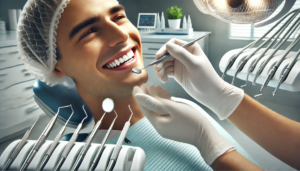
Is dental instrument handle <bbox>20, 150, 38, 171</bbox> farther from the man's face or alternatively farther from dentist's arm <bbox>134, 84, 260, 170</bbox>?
the man's face

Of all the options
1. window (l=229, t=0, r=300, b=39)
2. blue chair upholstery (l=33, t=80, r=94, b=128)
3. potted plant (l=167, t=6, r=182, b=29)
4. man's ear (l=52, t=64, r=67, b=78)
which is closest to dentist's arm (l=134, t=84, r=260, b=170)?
man's ear (l=52, t=64, r=67, b=78)

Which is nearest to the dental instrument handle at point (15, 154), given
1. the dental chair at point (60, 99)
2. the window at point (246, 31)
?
the dental chair at point (60, 99)

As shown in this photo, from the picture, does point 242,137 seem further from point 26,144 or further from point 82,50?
point 26,144

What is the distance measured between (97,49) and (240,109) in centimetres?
69

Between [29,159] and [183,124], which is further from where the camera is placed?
[183,124]

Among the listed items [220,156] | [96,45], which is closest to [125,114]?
[96,45]

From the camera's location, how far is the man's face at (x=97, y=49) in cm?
108

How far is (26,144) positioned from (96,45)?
0.54 metres

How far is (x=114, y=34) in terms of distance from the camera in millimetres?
1100

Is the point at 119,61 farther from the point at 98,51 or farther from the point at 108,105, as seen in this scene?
the point at 108,105

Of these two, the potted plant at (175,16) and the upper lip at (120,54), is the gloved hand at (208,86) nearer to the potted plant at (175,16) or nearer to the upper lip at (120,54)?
the upper lip at (120,54)

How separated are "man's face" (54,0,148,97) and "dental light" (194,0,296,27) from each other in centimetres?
42

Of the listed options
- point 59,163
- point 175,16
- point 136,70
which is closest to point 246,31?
point 175,16

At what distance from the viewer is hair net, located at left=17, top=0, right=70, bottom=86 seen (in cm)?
108
